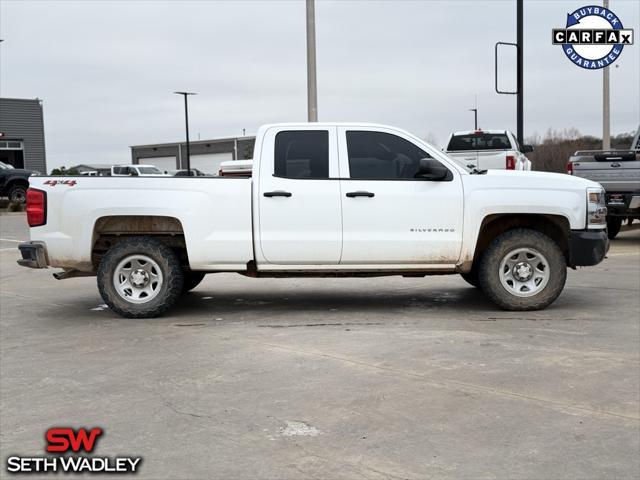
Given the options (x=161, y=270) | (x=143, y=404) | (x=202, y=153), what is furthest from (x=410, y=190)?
(x=202, y=153)

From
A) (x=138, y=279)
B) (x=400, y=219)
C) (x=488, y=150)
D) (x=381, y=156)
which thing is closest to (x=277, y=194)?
(x=381, y=156)

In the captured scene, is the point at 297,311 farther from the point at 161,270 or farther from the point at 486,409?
the point at 486,409

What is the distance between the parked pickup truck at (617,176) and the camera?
1361 cm

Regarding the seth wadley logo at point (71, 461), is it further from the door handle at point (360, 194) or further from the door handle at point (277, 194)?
the door handle at point (360, 194)

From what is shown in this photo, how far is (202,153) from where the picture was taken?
8250cm

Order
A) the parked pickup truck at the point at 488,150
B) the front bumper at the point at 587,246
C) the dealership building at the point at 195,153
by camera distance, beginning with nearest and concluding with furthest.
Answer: the front bumper at the point at 587,246, the parked pickup truck at the point at 488,150, the dealership building at the point at 195,153

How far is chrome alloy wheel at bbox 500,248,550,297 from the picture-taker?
797 cm

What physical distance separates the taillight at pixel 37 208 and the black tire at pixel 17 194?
79.7 feet

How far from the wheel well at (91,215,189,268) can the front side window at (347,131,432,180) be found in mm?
2010

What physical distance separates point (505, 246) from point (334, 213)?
6.20 ft

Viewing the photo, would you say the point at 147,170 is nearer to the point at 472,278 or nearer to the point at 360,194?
the point at 472,278

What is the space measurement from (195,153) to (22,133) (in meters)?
35.7

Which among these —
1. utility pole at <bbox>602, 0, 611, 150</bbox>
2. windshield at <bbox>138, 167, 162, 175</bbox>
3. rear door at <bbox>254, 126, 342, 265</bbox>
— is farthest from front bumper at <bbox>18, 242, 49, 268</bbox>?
windshield at <bbox>138, 167, 162, 175</bbox>

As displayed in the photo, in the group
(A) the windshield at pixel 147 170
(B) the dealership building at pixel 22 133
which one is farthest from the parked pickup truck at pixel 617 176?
(B) the dealership building at pixel 22 133
